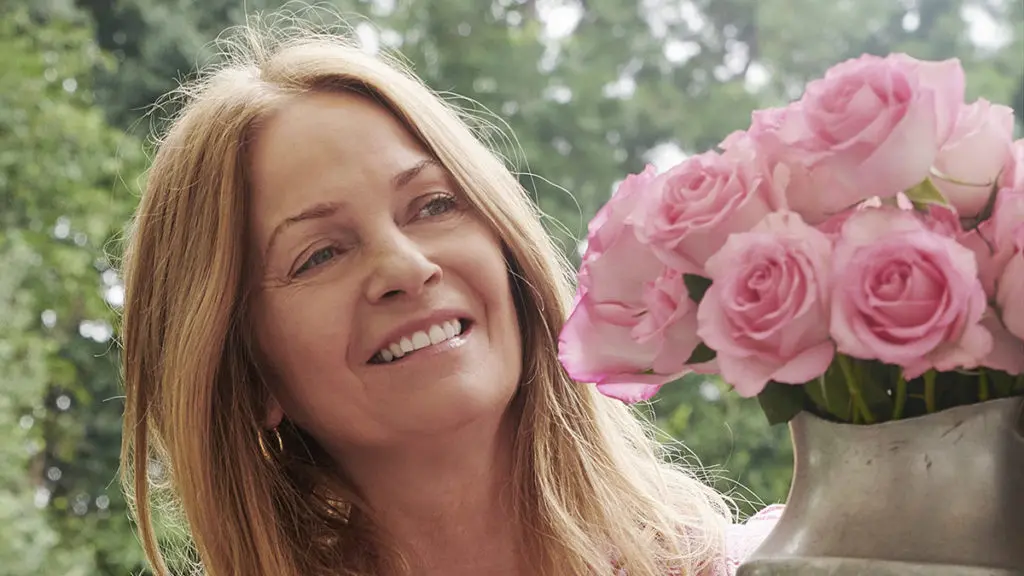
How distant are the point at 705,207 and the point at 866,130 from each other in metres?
0.09

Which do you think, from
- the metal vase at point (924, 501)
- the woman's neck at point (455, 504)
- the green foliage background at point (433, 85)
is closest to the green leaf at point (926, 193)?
the metal vase at point (924, 501)

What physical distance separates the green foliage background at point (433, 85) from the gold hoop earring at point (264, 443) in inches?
68.0

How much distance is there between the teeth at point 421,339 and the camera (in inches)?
51.6

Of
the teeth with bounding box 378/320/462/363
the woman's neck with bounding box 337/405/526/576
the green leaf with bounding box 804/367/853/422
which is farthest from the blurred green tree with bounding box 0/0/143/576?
the green leaf with bounding box 804/367/853/422

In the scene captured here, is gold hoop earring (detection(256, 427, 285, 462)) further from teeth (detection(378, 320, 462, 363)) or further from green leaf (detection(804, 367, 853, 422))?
green leaf (detection(804, 367, 853, 422))

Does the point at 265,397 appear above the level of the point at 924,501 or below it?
below

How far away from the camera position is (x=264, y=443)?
152 centimetres

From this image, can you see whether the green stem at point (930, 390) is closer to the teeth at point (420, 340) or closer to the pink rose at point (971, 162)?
the pink rose at point (971, 162)

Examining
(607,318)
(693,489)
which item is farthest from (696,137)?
(607,318)

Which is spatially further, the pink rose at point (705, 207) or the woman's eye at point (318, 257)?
the woman's eye at point (318, 257)

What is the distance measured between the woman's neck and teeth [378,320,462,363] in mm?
126

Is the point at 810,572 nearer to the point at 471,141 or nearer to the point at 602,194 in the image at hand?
the point at 471,141

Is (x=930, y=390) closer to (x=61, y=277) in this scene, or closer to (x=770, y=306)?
(x=770, y=306)

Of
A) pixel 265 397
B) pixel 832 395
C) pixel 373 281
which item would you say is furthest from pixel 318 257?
pixel 832 395
